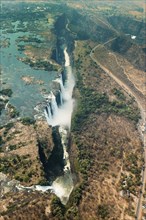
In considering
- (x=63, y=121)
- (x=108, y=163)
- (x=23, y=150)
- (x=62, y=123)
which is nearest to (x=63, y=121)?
(x=63, y=121)

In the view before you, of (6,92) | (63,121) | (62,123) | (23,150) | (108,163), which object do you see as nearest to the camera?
(23,150)

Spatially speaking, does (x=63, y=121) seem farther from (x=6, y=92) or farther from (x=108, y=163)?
(x=108, y=163)

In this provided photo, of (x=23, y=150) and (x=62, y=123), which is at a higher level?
(x=23, y=150)

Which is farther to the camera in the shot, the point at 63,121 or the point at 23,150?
the point at 63,121

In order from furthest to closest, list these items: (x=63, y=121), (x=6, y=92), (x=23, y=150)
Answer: (x=6, y=92), (x=63, y=121), (x=23, y=150)

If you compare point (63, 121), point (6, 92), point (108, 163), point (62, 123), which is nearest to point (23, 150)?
point (108, 163)

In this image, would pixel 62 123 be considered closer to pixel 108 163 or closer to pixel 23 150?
pixel 23 150

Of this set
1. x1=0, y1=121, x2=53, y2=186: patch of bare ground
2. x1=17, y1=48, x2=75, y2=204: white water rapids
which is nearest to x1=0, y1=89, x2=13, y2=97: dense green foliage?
x1=17, y1=48, x2=75, y2=204: white water rapids

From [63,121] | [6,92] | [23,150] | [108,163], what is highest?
[23,150]

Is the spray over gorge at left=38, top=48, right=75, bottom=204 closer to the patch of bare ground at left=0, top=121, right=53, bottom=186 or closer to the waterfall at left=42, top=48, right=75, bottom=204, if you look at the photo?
the waterfall at left=42, top=48, right=75, bottom=204
